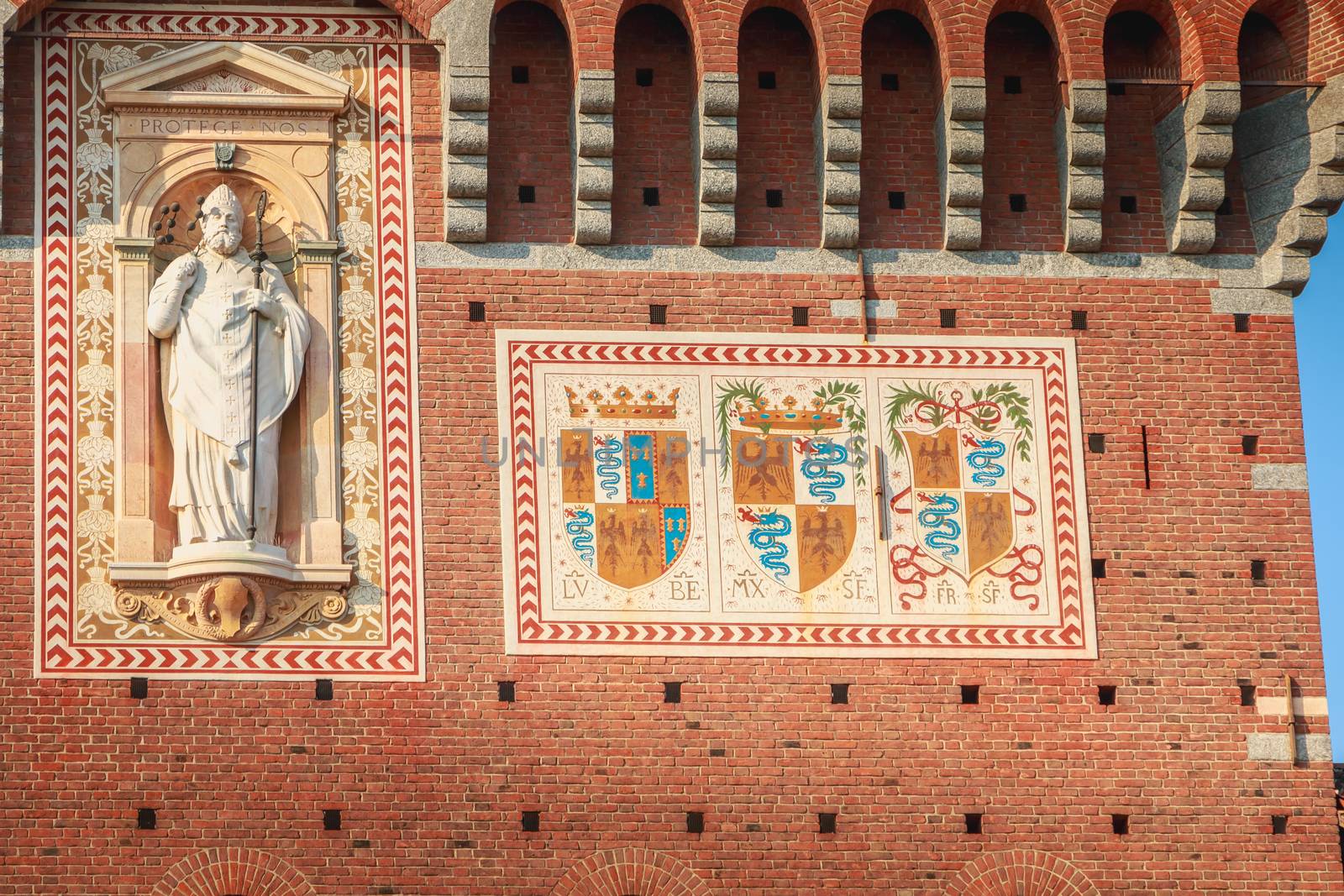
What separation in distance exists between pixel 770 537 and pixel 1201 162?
5243mm

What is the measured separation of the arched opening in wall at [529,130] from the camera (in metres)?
23.4

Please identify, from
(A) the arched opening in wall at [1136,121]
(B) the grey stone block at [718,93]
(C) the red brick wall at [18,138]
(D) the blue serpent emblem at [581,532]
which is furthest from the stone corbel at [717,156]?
(C) the red brick wall at [18,138]

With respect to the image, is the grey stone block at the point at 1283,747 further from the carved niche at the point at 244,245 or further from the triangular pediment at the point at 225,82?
the triangular pediment at the point at 225,82

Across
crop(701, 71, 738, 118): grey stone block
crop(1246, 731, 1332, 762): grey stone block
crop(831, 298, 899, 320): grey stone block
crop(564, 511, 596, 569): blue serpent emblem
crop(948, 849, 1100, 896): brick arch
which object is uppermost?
crop(701, 71, 738, 118): grey stone block

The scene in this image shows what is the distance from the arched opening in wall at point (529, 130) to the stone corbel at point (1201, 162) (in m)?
5.44

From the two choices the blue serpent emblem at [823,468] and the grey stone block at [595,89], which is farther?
the grey stone block at [595,89]

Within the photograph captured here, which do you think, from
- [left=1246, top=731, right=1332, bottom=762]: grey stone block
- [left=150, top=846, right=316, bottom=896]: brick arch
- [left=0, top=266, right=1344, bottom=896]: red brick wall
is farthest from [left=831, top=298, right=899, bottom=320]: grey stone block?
[left=150, top=846, right=316, bottom=896]: brick arch

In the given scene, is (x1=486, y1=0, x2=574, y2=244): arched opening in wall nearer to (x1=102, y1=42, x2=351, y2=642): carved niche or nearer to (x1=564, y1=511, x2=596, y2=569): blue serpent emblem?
(x1=102, y1=42, x2=351, y2=642): carved niche

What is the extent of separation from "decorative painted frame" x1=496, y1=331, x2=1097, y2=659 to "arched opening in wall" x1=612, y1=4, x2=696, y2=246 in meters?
1.14

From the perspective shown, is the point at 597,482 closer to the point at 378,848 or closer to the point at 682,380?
the point at 682,380

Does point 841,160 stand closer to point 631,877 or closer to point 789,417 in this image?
point 789,417

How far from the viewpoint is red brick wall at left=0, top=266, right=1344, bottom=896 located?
21562 mm

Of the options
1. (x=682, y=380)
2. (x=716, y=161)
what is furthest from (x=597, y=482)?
(x=716, y=161)

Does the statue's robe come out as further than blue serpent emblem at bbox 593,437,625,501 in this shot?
No
